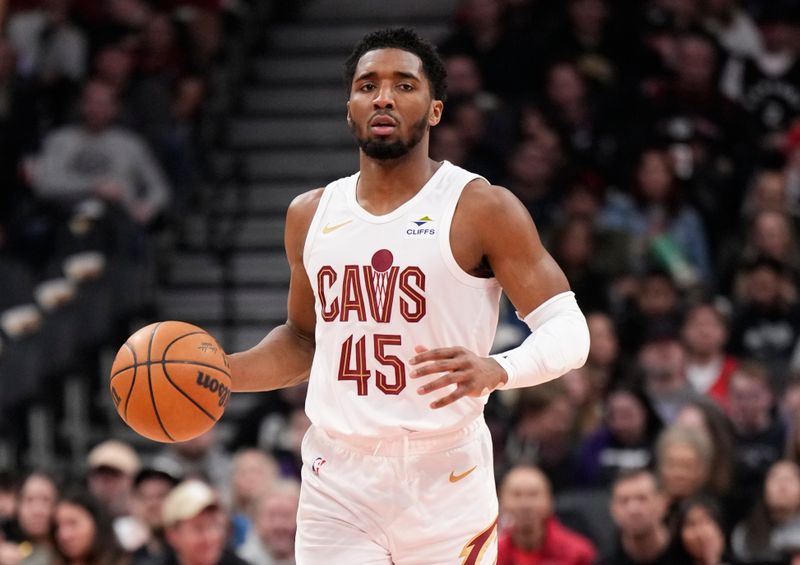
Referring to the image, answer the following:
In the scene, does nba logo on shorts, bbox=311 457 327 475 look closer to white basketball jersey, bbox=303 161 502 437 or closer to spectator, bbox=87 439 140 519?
white basketball jersey, bbox=303 161 502 437

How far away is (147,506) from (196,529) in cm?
130

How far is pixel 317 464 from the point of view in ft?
15.4

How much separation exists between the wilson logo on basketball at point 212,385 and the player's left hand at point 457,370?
2.51 ft

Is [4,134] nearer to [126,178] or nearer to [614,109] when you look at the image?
[126,178]

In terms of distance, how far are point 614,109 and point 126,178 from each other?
356cm

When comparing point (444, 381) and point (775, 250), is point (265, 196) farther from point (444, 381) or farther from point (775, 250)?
point (444, 381)

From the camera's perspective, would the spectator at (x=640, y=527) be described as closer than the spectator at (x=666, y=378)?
Yes

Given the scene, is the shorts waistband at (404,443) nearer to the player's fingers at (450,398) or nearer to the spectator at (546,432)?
the player's fingers at (450,398)

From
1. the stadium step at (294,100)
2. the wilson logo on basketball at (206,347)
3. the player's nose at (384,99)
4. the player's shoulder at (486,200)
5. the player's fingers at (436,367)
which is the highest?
the player's nose at (384,99)

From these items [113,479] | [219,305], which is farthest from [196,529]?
[219,305]

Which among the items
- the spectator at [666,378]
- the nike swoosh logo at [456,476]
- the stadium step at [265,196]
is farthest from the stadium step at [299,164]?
the nike swoosh logo at [456,476]

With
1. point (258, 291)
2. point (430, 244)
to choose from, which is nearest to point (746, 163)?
point (258, 291)

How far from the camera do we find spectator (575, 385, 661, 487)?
8.60 m

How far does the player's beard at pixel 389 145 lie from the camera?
4.71m
